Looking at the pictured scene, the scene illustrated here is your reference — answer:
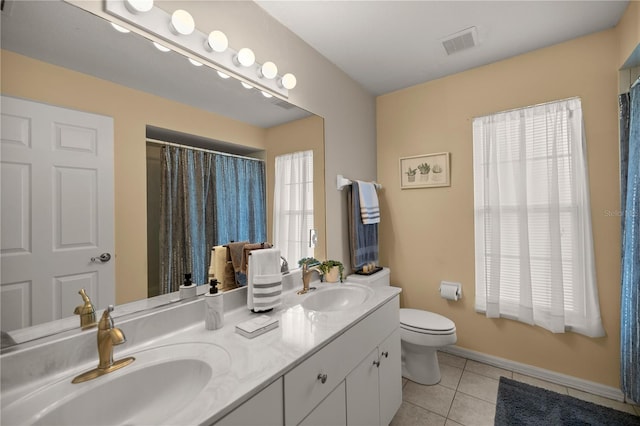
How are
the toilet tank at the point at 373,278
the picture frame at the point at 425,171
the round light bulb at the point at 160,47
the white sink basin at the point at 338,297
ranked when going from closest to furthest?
the round light bulb at the point at 160,47, the white sink basin at the point at 338,297, the toilet tank at the point at 373,278, the picture frame at the point at 425,171

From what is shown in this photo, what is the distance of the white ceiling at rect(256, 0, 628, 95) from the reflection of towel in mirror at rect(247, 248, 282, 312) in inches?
57.3

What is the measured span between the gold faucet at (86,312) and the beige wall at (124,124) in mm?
99

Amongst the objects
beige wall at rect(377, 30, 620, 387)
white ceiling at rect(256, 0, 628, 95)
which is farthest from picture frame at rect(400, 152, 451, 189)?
white ceiling at rect(256, 0, 628, 95)

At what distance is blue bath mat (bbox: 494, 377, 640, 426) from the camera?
159 cm

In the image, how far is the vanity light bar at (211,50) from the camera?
103 centimetres

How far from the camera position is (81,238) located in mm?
907

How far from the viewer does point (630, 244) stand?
156 centimetres

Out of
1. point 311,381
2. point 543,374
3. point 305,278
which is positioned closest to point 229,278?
point 305,278

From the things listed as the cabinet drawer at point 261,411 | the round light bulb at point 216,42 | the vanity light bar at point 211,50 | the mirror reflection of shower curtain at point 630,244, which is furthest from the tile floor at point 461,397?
the round light bulb at point 216,42

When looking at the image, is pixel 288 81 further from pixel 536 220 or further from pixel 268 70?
pixel 536 220

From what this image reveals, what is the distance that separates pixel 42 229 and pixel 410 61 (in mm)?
2437

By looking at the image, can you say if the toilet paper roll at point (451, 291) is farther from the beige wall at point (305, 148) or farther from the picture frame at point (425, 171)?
the beige wall at point (305, 148)

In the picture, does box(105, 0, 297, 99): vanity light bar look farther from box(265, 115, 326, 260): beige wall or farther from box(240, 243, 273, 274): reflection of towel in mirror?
box(240, 243, 273, 274): reflection of towel in mirror

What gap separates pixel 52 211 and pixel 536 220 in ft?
9.04
